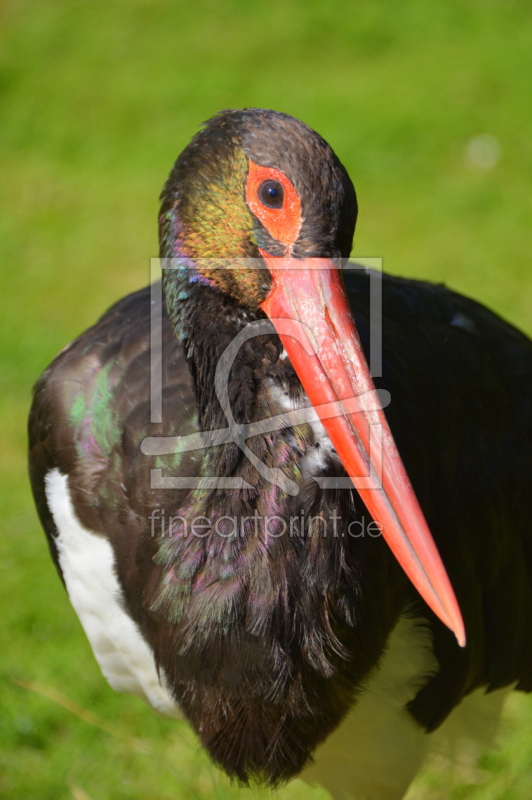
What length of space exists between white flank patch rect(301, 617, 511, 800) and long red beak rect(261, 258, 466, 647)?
1.91ft

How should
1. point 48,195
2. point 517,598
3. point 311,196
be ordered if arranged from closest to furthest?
point 311,196 < point 517,598 < point 48,195

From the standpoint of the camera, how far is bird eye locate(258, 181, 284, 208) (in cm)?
187

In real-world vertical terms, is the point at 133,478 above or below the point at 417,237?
below

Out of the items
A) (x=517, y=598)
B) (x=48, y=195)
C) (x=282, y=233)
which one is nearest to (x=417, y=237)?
(x=48, y=195)

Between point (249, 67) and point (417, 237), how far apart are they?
2.23 metres

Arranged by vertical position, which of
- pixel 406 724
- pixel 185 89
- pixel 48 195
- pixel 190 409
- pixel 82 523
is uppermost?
pixel 185 89

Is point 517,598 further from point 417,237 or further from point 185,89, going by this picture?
point 185,89

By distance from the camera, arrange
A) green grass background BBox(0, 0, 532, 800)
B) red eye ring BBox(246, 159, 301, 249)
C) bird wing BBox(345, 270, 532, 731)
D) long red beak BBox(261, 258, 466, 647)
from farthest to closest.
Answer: green grass background BBox(0, 0, 532, 800) < bird wing BBox(345, 270, 532, 731) < red eye ring BBox(246, 159, 301, 249) < long red beak BBox(261, 258, 466, 647)

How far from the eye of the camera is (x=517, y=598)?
2602 mm

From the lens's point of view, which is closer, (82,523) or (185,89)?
(82,523)

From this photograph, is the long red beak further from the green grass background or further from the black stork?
the green grass background

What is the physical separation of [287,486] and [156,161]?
16.4ft

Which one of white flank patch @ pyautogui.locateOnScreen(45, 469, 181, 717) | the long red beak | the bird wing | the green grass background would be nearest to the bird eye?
the long red beak

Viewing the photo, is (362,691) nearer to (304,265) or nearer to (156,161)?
(304,265)
